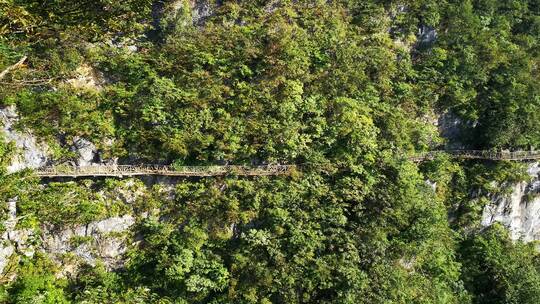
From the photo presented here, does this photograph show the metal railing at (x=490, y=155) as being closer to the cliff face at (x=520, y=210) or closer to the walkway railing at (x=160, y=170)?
the cliff face at (x=520, y=210)

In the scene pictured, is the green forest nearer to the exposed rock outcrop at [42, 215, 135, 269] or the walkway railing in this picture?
the exposed rock outcrop at [42, 215, 135, 269]

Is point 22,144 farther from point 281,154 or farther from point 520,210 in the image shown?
point 520,210

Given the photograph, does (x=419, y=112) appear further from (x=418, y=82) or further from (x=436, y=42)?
(x=436, y=42)

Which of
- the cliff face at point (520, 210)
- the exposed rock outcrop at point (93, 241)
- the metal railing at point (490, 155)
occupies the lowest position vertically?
the exposed rock outcrop at point (93, 241)

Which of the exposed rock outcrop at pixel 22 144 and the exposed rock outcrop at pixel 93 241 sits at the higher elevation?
the exposed rock outcrop at pixel 22 144

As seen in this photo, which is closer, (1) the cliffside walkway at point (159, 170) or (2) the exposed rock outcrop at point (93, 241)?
(2) the exposed rock outcrop at point (93, 241)

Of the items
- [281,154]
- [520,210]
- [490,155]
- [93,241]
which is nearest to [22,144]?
[93,241]

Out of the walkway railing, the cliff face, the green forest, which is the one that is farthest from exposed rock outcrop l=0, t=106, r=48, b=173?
the cliff face

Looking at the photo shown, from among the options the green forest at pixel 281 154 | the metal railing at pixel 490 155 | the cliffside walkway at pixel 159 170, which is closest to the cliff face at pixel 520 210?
the green forest at pixel 281 154

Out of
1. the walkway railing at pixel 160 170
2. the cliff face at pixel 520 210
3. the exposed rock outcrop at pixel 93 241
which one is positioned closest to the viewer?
the exposed rock outcrop at pixel 93 241
